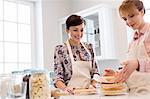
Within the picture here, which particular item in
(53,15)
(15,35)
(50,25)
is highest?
(53,15)

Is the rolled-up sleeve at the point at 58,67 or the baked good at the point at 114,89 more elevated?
the rolled-up sleeve at the point at 58,67

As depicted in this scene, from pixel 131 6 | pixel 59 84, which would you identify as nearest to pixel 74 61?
pixel 59 84

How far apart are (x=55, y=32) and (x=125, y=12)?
2673 millimetres

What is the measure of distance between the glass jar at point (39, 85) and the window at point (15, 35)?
7.63 ft

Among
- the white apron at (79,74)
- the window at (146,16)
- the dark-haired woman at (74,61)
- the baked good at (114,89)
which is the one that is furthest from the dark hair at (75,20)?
the window at (146,16)

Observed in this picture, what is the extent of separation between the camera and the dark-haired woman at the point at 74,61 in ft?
4.79

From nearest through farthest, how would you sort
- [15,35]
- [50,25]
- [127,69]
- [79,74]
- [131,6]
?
[127,69]
[131,6]
[79,74]
[15,35]
[50,25]

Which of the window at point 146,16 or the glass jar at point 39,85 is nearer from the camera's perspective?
the glass jar at point 39,85

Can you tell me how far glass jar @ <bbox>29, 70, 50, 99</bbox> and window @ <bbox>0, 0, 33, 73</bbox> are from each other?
2.33 metres

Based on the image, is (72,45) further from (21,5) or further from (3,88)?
(21,5)

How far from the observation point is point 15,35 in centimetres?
342

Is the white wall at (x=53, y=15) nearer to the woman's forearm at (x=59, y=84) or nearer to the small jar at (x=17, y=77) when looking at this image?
the woman's forearm at (x=59, y=84)

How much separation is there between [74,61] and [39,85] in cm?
49

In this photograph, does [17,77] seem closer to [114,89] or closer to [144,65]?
[114,89]
